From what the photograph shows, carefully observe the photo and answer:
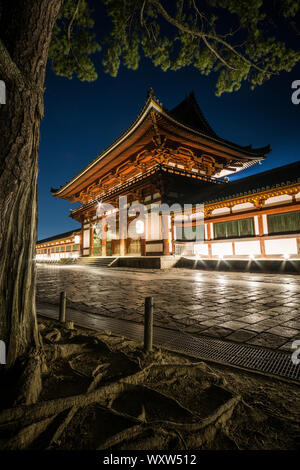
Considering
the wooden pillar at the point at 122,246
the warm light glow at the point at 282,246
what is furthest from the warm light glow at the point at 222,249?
the wooden pillar at the point at 122,246

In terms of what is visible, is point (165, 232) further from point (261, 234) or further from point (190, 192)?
point (261, 234)

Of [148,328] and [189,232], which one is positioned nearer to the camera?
[148,328]

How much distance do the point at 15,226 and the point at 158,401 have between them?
1.73m

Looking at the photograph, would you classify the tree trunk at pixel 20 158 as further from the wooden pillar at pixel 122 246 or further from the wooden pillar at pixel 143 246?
the wooden pillar at pixel 122 246

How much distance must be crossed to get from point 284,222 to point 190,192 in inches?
290

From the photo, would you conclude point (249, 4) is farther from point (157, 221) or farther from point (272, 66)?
point (157, 221)

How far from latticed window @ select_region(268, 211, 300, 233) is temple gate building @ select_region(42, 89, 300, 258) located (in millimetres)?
42

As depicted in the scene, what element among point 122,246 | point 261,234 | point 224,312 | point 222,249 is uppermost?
point 261,234

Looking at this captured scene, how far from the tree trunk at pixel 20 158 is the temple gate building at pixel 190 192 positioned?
1079cm

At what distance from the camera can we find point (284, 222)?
1098cm

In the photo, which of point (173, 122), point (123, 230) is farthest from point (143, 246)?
point (173, 122)

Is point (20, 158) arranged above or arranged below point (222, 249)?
above

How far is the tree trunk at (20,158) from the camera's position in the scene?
1.60 metres

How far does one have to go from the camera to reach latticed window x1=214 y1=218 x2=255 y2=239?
1235 centimetres
